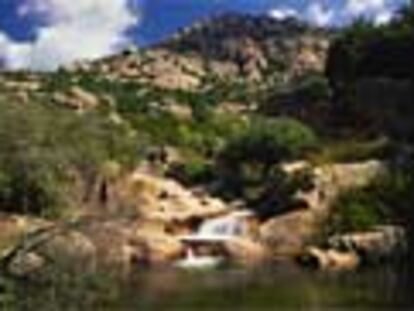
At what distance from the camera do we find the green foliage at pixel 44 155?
5322 centimetres

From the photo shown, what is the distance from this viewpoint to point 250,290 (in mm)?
41344

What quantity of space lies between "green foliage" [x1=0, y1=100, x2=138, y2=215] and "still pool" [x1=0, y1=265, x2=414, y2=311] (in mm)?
8634

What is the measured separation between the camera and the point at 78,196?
61031 mm

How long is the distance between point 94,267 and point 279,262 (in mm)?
29275

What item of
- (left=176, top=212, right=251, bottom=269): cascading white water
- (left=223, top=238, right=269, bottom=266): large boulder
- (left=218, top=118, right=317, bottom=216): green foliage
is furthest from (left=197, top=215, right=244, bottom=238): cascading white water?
(left=218, top=118, right=317, bottom=216): green foliage

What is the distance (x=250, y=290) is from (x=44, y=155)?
16.7 metres

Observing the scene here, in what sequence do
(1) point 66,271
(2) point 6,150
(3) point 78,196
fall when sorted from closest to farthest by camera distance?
1. (1) point 66,271
2. (2) point 6,150
3. (3) point 78,196

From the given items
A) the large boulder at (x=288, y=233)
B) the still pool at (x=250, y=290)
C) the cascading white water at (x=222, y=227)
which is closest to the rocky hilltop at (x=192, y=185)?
the large boulder at (x=288, y=233)

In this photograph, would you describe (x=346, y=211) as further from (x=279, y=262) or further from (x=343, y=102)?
(x=343, y=102)

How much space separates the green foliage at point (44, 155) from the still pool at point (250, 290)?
863cm

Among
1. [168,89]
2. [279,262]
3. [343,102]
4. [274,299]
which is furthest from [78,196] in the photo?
[168,89]

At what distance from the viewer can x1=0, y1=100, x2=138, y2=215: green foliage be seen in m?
53.2

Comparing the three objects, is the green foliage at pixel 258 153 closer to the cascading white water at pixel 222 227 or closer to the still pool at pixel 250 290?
the cascading white water at pixel 222 227

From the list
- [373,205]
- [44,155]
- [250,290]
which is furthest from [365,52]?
[250,290]
